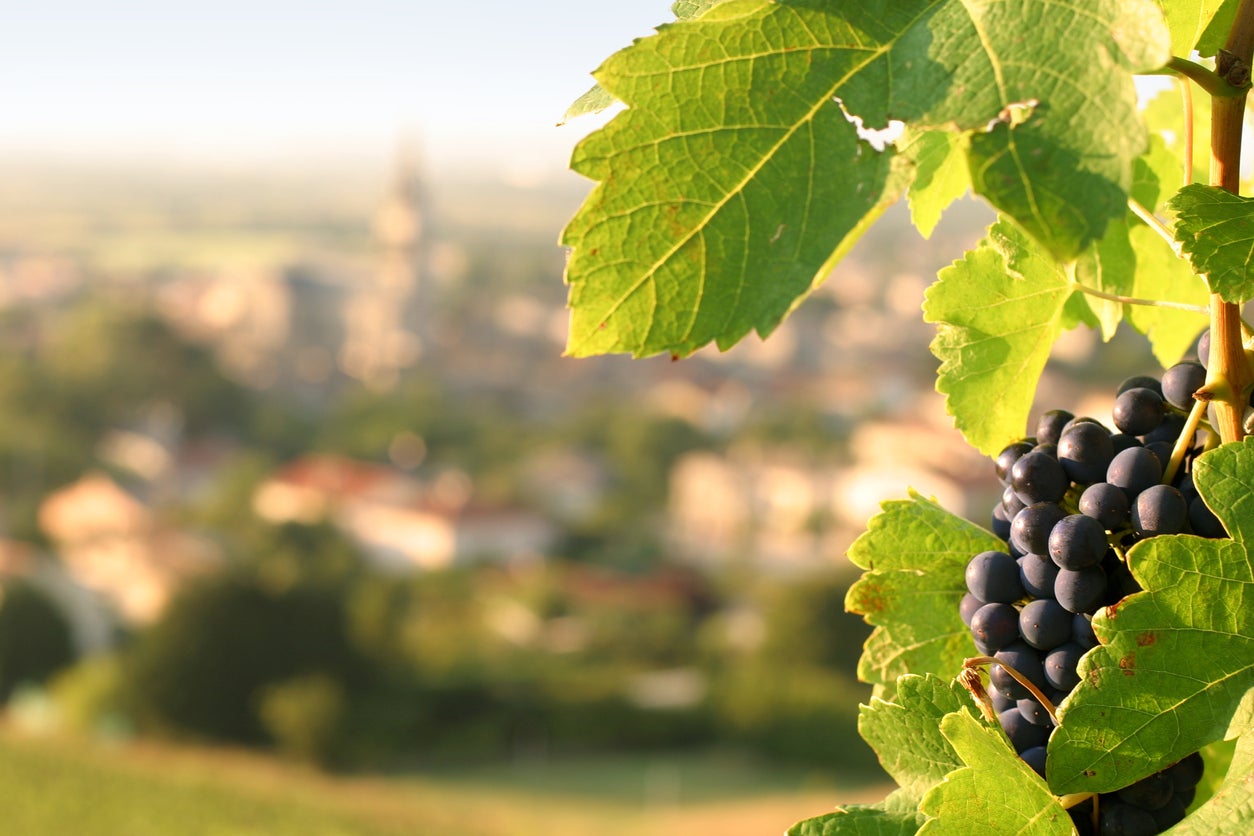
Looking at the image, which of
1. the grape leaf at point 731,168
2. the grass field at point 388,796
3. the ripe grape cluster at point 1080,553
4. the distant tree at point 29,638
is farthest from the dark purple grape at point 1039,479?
the distant tree at point 29,638

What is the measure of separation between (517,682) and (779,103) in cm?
1274

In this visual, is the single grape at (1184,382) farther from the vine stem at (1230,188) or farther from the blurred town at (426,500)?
the blurred town at (426,500)

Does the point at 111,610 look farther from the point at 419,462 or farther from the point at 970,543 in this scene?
the point at 970,543

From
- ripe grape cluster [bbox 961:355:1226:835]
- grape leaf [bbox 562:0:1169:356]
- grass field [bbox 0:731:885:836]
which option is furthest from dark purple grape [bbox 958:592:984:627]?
grass field [bbox 0:731:885:836]

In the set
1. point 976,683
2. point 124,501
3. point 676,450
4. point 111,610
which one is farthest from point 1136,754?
point 676,450

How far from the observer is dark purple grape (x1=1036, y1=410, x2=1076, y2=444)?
313mm

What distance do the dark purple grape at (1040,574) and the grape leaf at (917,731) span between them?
29 mm

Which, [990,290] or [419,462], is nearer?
[990,290]

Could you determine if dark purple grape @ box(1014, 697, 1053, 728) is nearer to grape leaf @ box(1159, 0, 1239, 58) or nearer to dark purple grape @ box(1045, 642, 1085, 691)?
dark purple grape @ box(1045, 642, 1085, 691)

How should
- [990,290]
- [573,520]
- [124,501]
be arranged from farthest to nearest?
[573,520], [124,501], [990,290]

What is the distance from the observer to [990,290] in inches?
12.4

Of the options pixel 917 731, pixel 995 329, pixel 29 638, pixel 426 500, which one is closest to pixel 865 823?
pixel 917 731

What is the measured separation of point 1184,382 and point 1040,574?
0.18 ft

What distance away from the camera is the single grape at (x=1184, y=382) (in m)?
0.29
